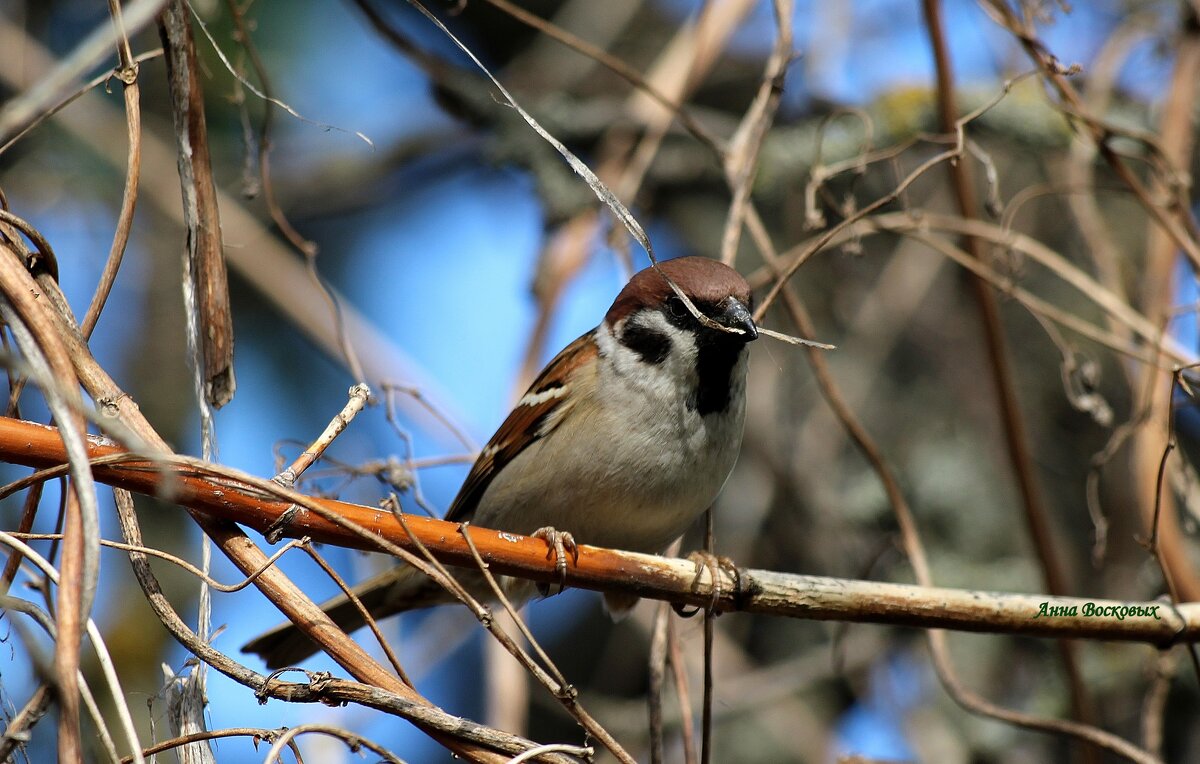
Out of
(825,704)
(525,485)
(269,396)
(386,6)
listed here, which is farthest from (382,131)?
(825,704)

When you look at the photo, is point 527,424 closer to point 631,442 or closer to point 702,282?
point 631,442

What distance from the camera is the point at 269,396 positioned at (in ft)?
16.9

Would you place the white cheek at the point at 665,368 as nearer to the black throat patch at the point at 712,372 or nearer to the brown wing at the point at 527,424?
the black throat patch at the point at 712,372

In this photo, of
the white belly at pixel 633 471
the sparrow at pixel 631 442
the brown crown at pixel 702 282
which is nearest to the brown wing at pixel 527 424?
the sparrow at pixel 631 442

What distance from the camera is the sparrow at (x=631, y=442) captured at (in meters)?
2.66

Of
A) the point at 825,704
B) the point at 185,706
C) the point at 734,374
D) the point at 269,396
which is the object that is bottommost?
the point at 185,706

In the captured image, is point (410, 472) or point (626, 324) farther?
point (626, 324)

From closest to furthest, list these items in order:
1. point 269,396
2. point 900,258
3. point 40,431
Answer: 1. point 40,431
2. point 900,258
3. point 269,396

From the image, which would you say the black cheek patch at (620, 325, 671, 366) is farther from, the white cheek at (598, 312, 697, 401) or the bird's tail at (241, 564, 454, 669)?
the bird's tail at (241, 564, 454, 669)

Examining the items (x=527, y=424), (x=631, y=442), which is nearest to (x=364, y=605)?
(x=527, y=424)

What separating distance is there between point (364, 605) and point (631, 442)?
0.78 m

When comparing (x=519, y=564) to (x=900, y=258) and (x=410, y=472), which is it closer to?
(x=410, y=472)

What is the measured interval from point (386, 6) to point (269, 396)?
73.8 inches

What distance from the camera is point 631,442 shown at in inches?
107
